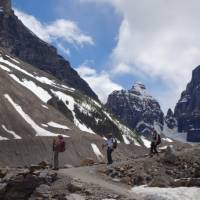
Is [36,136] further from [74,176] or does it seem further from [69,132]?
[74,176]

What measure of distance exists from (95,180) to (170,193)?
5.06 metres

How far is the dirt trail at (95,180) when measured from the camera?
2939cm

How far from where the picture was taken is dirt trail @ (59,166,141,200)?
96.4 ft

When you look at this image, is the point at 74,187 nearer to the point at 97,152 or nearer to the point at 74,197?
the point at 74,197

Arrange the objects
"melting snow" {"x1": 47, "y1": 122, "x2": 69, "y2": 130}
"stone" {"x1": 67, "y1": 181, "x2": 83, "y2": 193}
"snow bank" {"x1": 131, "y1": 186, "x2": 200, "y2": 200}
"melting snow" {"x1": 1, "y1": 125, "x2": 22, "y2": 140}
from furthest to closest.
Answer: "melting snow" {"x1": 47, "y1": 122, "x2": 69, "y2": 130}, "melting snow" {"x1": 1, "y1": 125, "x2": 22, "y2": 140}, "stone" {"x1": 67, "y1": 181, "x2": 83, "y2": 193}, "snow bank" {"x1": 131, "y1": 186, "x2": 200, "y2": 200}

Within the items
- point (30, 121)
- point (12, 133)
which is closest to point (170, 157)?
point (12, 133)

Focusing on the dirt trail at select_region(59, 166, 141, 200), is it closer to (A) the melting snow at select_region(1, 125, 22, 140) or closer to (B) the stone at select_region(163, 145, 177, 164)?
(B) the stone at select_region(163, 145, 177, 164)

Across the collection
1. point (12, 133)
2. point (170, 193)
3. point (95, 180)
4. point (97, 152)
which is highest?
point (12, 133)

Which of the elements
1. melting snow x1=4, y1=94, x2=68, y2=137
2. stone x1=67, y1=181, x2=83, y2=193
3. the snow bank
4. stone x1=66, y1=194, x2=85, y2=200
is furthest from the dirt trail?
melting snow x1=4, y1=94, x2=68, y2=137

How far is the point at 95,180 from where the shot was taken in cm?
3197

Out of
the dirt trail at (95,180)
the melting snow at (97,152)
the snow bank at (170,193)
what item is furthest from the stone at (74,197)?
the melting snow at (97,152)

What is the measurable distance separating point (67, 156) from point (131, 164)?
10403cm

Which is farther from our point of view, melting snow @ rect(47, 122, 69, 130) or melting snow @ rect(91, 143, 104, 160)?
melting snow @ rect(47, 122, 69, 130)

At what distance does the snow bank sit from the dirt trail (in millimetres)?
645
